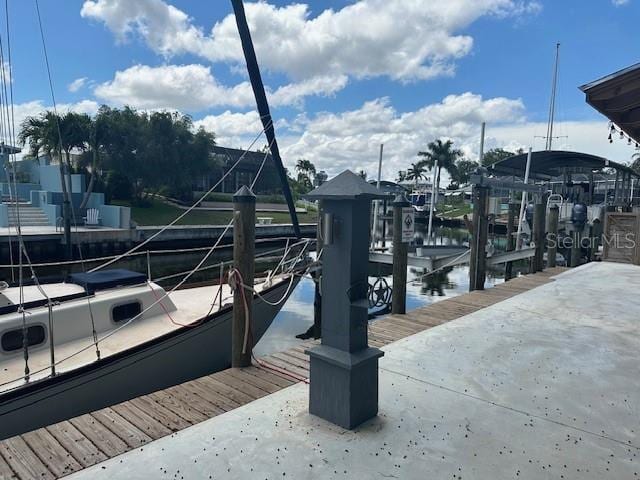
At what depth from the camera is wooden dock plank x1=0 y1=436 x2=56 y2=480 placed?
9.57 ft

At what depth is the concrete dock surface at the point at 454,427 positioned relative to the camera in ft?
9.69

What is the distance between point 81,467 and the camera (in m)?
2.99

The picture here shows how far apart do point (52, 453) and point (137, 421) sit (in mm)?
631

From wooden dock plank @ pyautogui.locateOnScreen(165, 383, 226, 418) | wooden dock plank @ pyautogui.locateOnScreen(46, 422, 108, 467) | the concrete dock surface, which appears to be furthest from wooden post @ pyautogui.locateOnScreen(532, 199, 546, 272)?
wooden dock plank @ pyautogui.locateOnScreen(46, 422, 108, 467)

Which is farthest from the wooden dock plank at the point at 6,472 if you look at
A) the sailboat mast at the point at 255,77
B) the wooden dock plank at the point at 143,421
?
the sailboat mast at the point at 255,77

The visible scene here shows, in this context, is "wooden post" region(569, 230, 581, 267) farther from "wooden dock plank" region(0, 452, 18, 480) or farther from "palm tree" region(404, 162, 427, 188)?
"palm tree" region(404, 162, 427, 188)

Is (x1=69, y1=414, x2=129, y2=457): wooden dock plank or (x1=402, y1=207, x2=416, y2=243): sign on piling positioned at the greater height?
(x1=402, y1=207, x2=416, y2=243): sign on piling

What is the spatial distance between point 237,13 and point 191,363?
278 inches

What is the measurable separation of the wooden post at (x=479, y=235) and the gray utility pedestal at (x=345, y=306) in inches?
249

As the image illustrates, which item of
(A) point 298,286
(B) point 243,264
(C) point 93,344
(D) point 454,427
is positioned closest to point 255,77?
(B) point 243,264

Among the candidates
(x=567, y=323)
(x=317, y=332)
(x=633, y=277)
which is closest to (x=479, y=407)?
(x=567, y=323)

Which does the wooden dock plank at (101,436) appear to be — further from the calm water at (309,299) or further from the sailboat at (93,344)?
the calm water at (309,299)

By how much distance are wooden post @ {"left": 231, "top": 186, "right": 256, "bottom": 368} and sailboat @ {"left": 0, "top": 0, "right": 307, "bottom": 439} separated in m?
0.10

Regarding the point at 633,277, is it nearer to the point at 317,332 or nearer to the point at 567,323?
the point at 567,323
